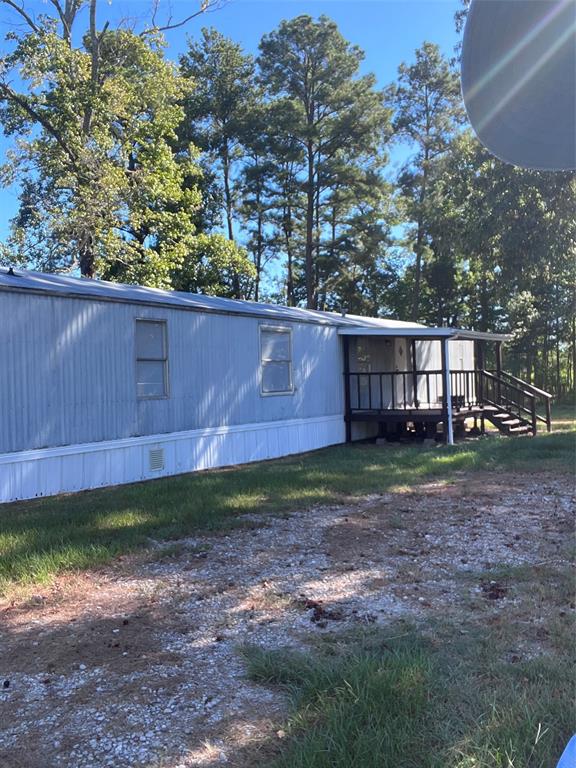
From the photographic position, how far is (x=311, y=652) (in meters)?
3.39

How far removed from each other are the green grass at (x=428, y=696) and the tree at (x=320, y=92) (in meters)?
25.0

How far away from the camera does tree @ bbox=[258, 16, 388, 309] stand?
2680 cm

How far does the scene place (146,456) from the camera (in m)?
9.38

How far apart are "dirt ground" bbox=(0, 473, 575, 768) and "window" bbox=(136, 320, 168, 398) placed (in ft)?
11.8

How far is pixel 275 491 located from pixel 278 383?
4290mm

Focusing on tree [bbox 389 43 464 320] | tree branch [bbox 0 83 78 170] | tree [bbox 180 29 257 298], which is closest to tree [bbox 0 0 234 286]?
tree branch [bbox 0 83 78 170]

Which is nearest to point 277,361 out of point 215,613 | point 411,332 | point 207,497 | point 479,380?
point 411,332

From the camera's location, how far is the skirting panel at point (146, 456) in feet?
25.7

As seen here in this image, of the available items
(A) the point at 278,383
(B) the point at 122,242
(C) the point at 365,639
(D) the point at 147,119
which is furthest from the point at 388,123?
(C) the point at 365,639

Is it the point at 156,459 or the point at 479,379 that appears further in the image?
the point at 479,379

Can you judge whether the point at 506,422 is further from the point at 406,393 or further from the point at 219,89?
the point at 219,89

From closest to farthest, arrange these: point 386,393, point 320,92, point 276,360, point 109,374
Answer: point 109,374
point 276,360
point 386,393
point 320,92

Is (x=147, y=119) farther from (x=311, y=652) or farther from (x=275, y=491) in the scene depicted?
(x=311, y=652)

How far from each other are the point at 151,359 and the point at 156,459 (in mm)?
1467
